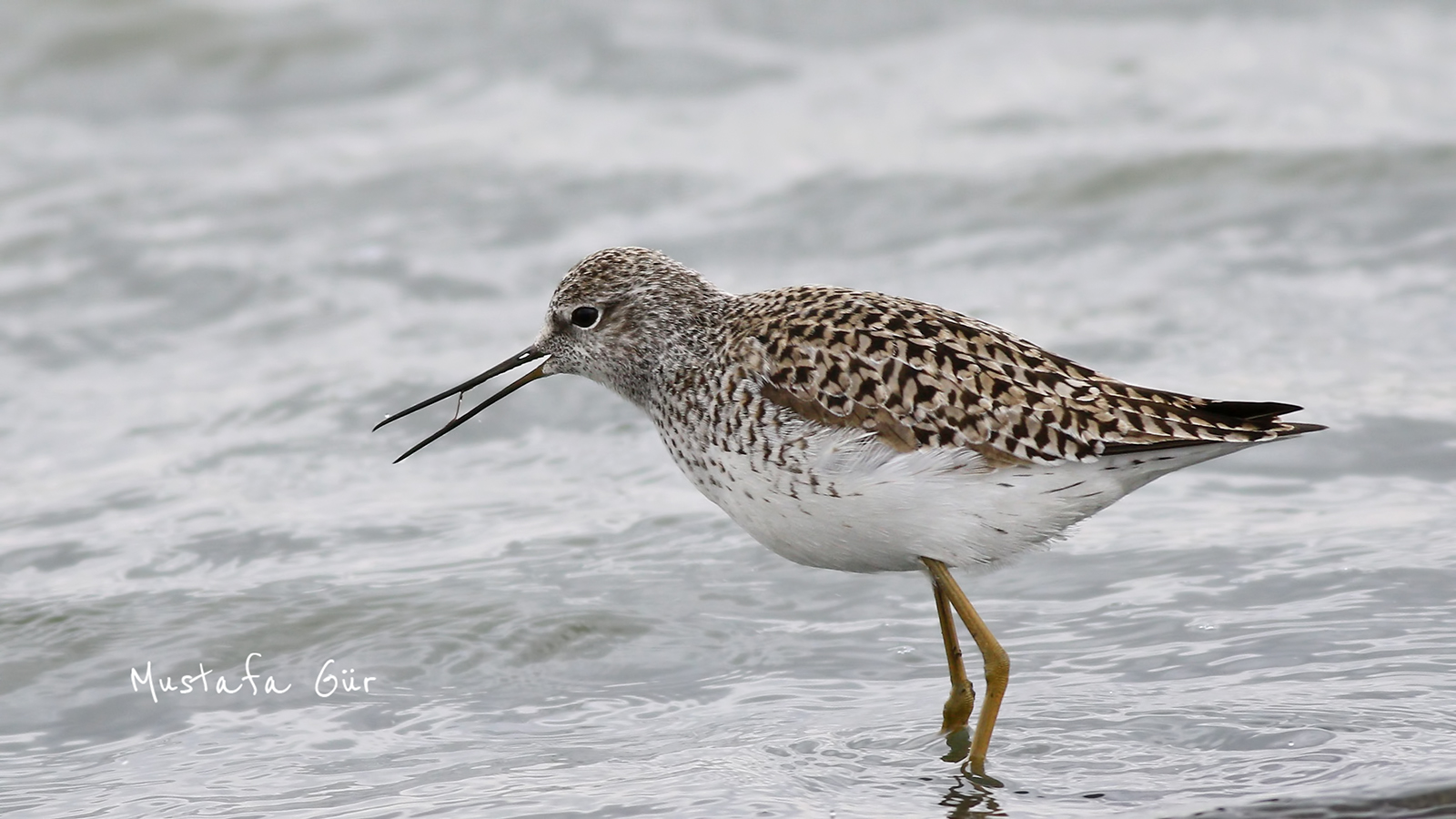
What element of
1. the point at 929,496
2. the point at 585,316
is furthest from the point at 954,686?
the point at 585,316

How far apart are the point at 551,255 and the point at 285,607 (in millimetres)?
Answer: 5764

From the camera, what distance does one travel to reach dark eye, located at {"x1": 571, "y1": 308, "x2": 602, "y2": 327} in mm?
7586

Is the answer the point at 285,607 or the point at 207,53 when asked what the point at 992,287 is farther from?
the point at 207,53

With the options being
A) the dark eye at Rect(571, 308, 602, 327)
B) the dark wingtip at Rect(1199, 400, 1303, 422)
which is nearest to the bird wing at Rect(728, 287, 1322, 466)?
the dark wingtip at Rect(1199, 400, 1303, 422)

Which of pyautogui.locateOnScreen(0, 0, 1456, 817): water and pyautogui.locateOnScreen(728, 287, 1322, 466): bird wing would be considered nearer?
pyautogui.locateOnScreen(728, 287, 1322, 466): bird wing

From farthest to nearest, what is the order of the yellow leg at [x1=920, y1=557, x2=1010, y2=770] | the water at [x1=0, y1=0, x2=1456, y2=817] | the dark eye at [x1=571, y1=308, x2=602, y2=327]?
the dark eye at [x1=571, y1=308, x2=602, y2=327], the water at [x1=0, y1=0, x2=1456, y2=817], the yellow leg at [x1=920, y1=557, x2=1010, y2=770]

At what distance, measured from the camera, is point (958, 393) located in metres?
6.62

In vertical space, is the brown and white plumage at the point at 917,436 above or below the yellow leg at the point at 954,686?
above

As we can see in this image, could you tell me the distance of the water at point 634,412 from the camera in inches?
284

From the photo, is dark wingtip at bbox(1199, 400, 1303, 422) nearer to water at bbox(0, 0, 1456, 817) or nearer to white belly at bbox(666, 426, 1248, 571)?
white belly at bbox(666, 426, 1248, 571)

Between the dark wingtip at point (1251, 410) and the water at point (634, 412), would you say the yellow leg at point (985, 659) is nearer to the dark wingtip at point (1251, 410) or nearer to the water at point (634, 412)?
the water at point (634, 412)

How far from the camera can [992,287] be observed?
12984mm

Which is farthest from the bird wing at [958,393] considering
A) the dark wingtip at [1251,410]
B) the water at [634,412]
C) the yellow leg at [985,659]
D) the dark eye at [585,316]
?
the water at [634,412]

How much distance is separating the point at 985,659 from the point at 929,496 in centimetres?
86
